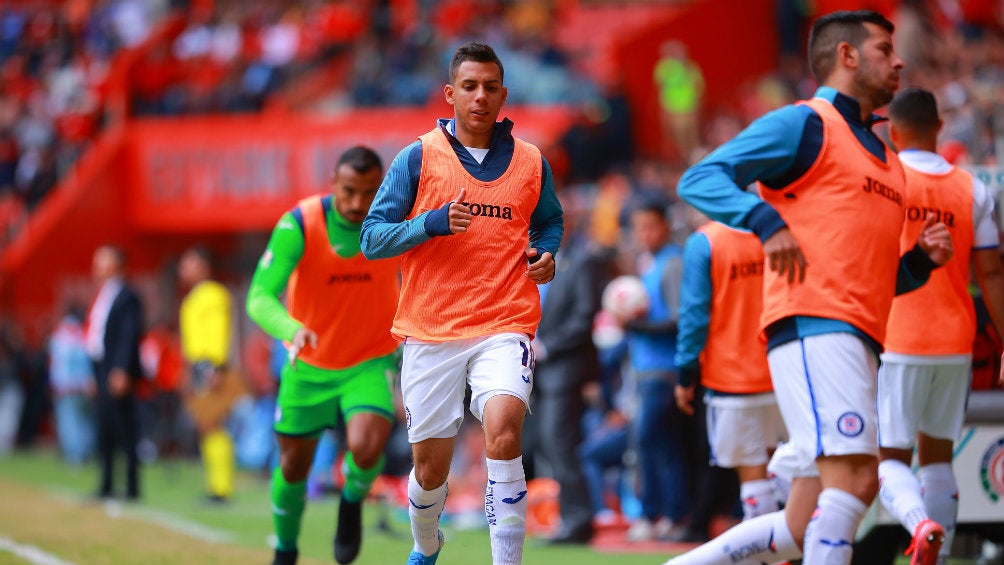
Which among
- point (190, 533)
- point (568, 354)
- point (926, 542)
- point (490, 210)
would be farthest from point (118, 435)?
point (926, 542)

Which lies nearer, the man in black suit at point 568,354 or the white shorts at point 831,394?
the white shorts at point 831,394

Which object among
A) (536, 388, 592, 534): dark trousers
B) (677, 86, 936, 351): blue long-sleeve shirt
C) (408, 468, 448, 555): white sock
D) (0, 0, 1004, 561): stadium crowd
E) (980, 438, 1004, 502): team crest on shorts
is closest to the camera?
(677, 86, 936, 351): blue long-sleeve shirt

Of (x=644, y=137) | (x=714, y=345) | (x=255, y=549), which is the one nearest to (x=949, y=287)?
(x=714, y=345)

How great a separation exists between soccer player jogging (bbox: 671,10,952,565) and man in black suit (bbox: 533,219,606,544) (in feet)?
16.8

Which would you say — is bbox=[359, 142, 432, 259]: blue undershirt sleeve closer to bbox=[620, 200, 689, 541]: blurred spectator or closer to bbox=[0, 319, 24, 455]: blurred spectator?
bbox=[620, 200, 689, 541]: blurred spectator

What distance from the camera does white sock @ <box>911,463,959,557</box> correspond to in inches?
291

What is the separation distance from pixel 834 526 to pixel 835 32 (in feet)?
6.55

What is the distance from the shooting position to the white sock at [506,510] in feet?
21.2

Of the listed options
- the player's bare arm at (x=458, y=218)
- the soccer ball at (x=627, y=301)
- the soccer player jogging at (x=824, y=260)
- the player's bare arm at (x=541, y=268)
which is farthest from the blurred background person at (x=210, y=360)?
the soccer player jogging at (x=824, y=260)

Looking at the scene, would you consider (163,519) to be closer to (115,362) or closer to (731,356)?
(115,362)

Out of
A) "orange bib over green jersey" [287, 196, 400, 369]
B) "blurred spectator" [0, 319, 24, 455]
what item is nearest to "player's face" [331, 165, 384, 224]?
"orange bib over green jersey" [287, 196, 400, 369]

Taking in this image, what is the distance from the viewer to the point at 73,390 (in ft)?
71.4

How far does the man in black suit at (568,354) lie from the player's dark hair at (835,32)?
207 inches

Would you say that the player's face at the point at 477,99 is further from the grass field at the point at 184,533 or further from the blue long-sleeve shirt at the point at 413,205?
the grass field at the point at 184,533
